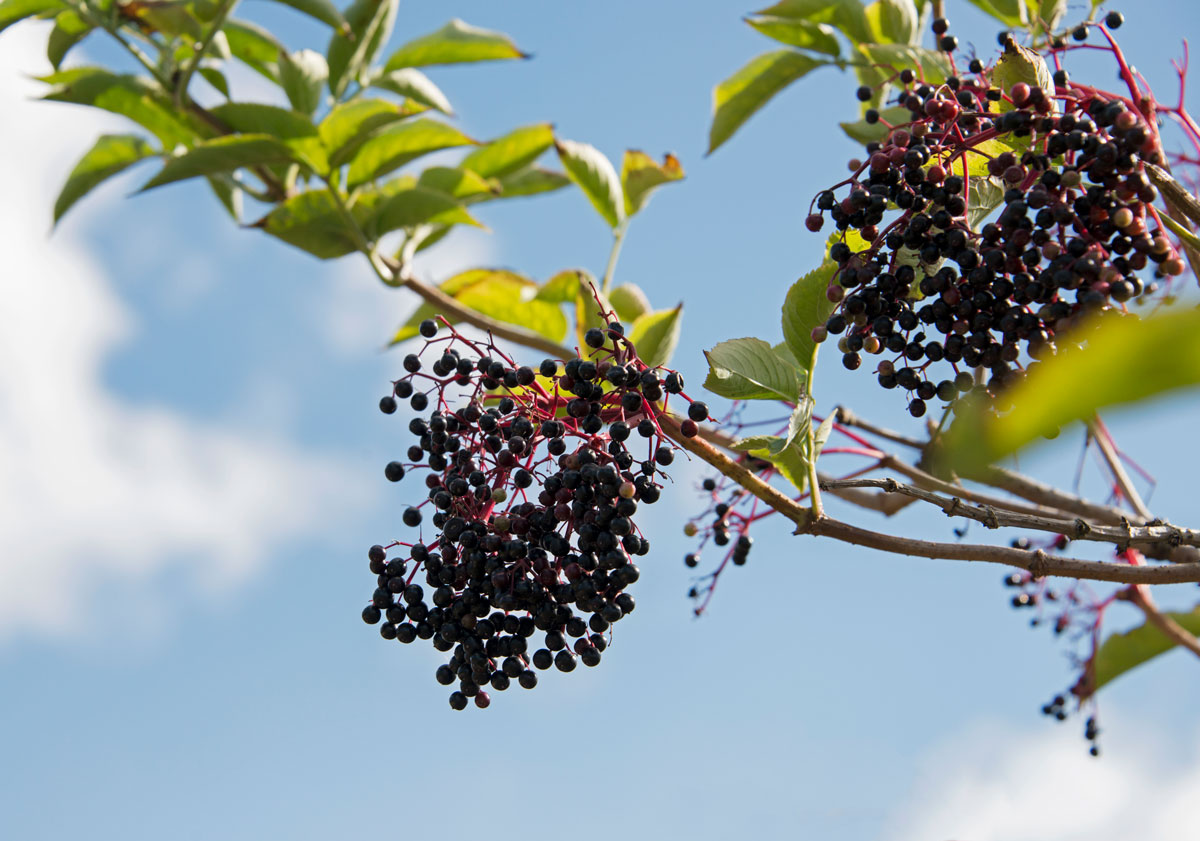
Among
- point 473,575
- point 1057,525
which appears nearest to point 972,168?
point 1057,525

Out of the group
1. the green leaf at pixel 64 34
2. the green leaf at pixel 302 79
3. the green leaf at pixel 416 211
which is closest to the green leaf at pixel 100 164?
the green leaf at pixel 64 34

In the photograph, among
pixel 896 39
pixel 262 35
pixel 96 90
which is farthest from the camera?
pixel 262 35

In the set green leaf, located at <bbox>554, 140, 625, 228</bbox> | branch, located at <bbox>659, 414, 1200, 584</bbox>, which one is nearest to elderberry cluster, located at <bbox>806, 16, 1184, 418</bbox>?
branch, located at <bbox>659, 414, 1200, 584</bbox>

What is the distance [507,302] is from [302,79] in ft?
2.68

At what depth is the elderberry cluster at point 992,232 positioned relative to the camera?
4.17 feet

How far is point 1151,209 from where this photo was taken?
4.44 feet

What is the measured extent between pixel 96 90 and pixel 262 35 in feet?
1.59

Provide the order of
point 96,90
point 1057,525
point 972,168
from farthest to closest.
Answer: point 96,90
point 972,168
point 1057,525

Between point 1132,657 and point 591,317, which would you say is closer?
point 591,317

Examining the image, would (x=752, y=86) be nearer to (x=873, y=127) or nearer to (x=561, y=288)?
(x=873, y=127)

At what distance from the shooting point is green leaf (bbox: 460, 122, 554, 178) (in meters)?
2.98

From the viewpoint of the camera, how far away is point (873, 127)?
7.66 ft

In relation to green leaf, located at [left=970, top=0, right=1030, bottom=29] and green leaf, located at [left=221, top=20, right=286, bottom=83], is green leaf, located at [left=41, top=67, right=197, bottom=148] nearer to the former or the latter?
green leaf, located at [left=221, top=20, right=286, bottom=83]

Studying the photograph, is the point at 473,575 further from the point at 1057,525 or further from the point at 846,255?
the point at 1057,525
